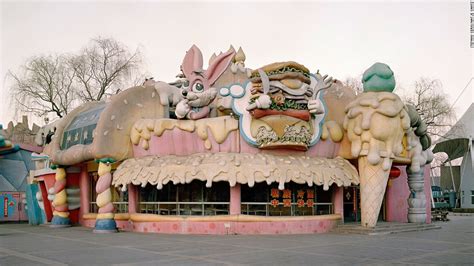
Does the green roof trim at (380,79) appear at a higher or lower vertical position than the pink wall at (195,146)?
higher

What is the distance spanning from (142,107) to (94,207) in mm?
6195

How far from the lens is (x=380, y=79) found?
22.0 metres

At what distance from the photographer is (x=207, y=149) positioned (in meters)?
22.0

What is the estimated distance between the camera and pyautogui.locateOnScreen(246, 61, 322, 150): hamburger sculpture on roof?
2102 centimetres

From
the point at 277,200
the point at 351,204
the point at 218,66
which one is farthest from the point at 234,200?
the point at 351,204

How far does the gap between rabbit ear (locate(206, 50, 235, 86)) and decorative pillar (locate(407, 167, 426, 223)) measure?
31.8ft

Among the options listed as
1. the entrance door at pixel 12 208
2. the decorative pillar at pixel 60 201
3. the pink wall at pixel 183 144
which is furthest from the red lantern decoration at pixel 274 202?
the entrance door at pixel 12 208

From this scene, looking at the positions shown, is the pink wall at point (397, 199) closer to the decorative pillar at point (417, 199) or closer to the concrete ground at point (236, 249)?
the decorative pillar at point (417, 199)

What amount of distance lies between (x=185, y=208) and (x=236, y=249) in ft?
23.0

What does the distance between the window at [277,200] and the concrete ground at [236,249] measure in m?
1.89

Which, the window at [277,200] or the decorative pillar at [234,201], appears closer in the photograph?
the decorative pillar at [234,201]

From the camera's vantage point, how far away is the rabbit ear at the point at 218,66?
22672 millimetres

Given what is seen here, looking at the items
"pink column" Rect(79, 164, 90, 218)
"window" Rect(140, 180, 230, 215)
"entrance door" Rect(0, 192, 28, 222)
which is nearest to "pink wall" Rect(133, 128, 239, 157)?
"window" Rect(140, 180, 230, 215)

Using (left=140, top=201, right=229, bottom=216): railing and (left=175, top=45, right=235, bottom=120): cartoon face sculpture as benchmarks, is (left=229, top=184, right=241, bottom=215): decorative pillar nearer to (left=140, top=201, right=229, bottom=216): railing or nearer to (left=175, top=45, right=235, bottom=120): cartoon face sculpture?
(left=140, top=201, right=229, bottom=216): railing
